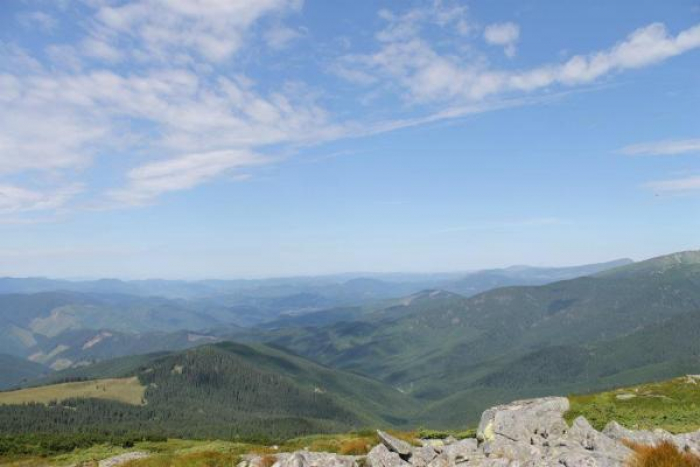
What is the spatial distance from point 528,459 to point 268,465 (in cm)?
1381

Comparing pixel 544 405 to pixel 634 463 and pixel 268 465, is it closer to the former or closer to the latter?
pixel 634 463

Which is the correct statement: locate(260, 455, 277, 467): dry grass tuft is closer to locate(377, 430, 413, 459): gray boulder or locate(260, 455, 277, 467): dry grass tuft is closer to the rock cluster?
the rock cluster

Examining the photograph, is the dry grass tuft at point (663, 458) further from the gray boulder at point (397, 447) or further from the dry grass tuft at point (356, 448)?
the dry grass tuft at point (356, 448)

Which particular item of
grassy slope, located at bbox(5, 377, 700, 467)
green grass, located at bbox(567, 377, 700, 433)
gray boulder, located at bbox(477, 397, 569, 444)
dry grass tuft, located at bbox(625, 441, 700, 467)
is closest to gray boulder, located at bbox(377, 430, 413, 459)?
grassy slope, located at bbox(5, 377, 700, 467)

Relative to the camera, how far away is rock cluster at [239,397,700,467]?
1906 centimetres

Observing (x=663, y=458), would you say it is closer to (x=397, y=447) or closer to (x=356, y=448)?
(x=397, y=447)

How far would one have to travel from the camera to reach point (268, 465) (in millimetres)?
25641

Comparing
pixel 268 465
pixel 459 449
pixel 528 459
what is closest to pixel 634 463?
pixel 528 459

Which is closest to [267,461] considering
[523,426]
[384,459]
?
[384,459]

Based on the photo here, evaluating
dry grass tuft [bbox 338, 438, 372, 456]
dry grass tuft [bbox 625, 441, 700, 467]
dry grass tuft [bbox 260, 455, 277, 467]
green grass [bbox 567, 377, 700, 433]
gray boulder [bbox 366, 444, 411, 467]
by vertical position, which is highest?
dry grass tuft [bbox 625, 441, 700, 467]

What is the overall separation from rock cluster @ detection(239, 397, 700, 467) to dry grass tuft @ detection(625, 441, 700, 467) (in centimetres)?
62

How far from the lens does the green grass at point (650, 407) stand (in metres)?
36.2

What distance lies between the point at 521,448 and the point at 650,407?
39.2m

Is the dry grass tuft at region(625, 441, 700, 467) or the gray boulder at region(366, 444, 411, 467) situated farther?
the gray boulder at region(366, 444, 411, 467)
